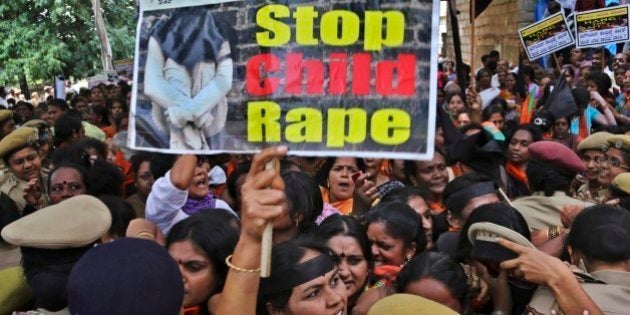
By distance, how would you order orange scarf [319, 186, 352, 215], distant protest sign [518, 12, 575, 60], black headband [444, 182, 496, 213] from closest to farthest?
black headband [444, 182, 496, 213] < orange scarf [319, 186, 352, 215] < distant protest sign [518, 12, 575, 60]

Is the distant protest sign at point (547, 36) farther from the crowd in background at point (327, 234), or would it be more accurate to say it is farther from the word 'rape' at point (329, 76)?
the word 'rape' at point (329, 76)

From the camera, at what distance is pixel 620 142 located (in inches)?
175

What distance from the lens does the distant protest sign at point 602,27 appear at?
806 centimetres

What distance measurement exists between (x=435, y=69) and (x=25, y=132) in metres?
3.67

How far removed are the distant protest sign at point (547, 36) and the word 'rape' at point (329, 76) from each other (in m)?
6.30

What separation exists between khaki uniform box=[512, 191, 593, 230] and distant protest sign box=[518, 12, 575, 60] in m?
4.59

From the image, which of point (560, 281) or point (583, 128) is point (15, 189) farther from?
point (583, 128)

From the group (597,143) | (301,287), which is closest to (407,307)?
(301,287)

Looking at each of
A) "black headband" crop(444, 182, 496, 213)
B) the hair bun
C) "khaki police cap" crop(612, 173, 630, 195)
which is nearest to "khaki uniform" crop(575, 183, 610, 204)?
"khaki police cap" crop(612, 173, 630, 195)

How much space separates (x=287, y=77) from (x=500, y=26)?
16.6 meters

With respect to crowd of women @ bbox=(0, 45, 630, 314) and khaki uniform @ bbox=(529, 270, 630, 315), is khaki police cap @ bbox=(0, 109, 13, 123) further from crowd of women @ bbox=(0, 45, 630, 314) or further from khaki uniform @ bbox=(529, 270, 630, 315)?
khaki uniform @ bbox=(529, 270, 630, 315)

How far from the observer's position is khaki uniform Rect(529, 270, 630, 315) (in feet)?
7.66

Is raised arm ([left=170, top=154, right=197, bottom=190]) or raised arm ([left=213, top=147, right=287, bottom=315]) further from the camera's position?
raised arm ([left=170, top=154, right=197, bottom=190])

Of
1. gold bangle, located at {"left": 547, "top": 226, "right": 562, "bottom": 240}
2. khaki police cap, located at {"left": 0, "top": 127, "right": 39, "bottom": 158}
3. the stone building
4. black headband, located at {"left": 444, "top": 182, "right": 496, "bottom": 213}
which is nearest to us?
gold bangle, located at {"left": 547, "top": 226, "right": 562, "bottom": 240}
